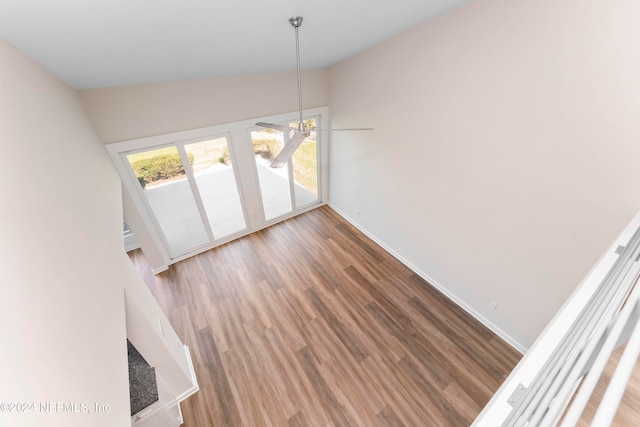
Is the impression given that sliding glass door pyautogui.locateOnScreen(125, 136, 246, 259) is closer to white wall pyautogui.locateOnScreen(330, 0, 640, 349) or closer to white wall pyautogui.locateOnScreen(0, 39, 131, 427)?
white wall pyautogui.locateOnScreen(0, 39, 131, 427)

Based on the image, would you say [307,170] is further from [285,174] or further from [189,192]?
[189,192]

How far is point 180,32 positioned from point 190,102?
195cm

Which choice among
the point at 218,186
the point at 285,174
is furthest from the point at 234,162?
the point at 218,186

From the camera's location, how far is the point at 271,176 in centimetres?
607

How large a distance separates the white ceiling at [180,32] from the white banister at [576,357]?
2.28 meters

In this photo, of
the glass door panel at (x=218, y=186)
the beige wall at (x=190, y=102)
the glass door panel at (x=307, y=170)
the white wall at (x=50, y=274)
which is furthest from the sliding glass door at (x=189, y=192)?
the white wall at (x=50, y=274)

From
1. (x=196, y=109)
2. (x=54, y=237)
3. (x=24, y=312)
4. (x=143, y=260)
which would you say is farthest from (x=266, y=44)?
(x=143, y=260)

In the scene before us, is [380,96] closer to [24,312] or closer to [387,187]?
[387,187]

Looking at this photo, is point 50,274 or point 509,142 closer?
point 50,274

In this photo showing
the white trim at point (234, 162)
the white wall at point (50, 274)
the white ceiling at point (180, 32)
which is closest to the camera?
the white wall at point (50, 274)

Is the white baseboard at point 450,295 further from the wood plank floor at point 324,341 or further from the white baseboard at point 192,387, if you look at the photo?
the white baseboard at point 192,387

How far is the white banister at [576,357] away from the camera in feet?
1.98

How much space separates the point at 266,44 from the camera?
2369mm

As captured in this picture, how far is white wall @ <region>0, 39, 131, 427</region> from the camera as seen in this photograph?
0.67 m
